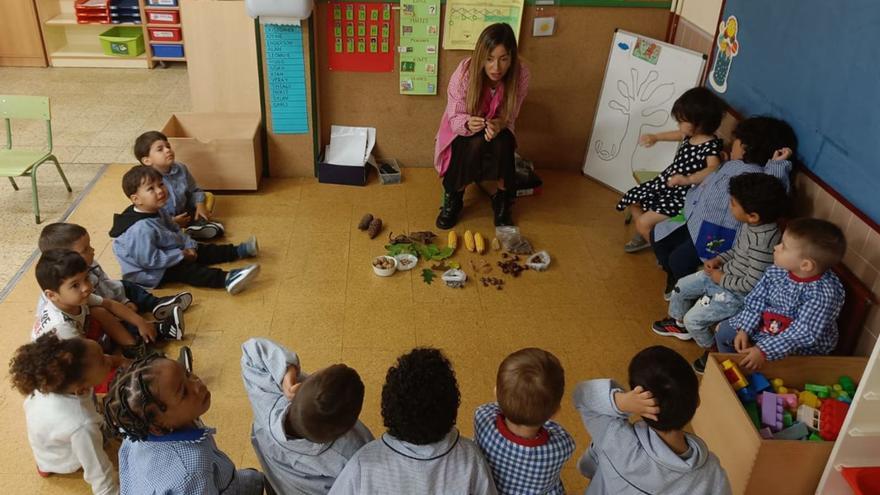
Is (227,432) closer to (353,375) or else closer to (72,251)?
(72,251)

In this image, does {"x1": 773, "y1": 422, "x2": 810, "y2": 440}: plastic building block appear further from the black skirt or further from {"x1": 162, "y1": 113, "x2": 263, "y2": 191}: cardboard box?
{"x1": 162, "y1": 113, "x2": 263, "y2": 191}: cardboard box

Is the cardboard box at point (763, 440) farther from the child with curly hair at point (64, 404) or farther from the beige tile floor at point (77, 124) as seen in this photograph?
the beige tile floor at point (77, 124)

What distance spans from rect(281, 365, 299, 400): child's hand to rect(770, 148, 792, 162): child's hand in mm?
2173

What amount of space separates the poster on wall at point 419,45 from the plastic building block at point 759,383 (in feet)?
8.56

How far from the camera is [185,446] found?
171 cm

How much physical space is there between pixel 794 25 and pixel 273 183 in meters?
2.95

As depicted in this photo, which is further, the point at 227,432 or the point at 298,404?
the point at 227,432

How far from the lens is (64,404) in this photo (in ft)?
6.93

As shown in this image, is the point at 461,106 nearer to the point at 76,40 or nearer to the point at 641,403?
the point at 641,403

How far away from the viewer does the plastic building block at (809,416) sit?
2330 mm

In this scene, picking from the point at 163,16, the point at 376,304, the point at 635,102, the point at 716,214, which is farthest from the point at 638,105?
the point at 163,16

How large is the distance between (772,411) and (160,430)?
76.4 inches

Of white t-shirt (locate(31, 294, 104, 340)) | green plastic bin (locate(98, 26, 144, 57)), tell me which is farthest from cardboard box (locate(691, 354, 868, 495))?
green plastic bin (locate(98, 26, 144, 57))

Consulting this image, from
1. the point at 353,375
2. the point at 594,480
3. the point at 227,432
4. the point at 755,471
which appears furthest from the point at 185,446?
the point at 755,471
